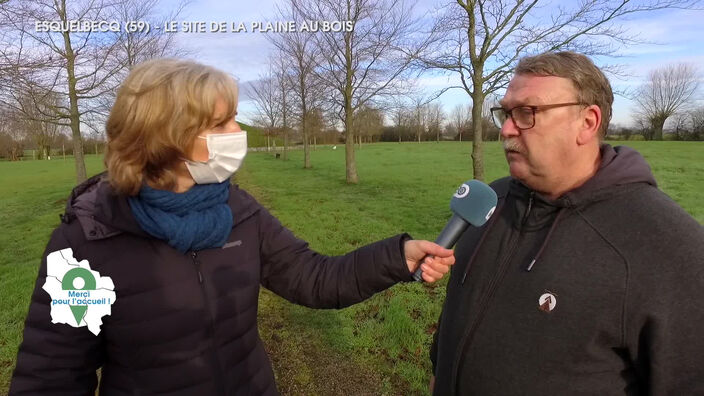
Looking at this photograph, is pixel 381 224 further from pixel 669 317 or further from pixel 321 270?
pixel 669 317

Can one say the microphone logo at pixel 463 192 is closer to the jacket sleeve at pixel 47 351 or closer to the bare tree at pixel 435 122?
the jacket sleeve at pixel 47 351

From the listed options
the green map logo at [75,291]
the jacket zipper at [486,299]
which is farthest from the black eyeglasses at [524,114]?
the green map logo at [75,291]

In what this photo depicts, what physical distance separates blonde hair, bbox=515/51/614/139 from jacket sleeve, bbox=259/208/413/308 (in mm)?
1031

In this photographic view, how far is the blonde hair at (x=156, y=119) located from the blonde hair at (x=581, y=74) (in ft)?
4.82

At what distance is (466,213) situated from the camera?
177 cm

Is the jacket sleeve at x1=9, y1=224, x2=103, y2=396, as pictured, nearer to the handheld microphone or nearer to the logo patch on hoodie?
the handheld microphone

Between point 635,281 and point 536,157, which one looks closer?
point 635,281

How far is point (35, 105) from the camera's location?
10.6 m

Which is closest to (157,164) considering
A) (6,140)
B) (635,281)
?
(635,281)

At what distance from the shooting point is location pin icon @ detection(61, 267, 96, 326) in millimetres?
1549

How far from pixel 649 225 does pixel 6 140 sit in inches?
2916

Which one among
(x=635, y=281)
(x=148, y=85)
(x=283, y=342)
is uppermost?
(x=148, y=85)

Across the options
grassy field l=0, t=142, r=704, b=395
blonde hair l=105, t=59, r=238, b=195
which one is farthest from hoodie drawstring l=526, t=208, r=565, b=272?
grassy field l=0, t=142, r=704, b=395

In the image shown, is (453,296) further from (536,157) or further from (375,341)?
(375,341)
